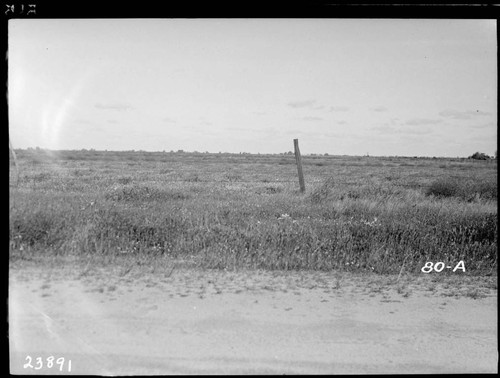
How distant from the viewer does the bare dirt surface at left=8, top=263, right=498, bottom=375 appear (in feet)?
10.9

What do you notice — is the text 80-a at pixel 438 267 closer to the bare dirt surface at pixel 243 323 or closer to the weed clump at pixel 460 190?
the bare dirt surface at pixel 243 323

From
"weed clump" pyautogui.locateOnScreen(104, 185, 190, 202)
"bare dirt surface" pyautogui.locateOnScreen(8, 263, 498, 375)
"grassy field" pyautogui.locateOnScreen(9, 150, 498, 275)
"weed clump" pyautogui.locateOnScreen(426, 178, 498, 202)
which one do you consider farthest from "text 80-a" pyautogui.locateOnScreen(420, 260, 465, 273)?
"weed clump" pyautogui.locateOnScreen(426, 178, 498, 202)

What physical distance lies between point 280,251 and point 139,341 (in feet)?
9.35

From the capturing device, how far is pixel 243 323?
3.95m

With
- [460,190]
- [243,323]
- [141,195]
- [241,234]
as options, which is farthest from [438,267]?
[460,190]

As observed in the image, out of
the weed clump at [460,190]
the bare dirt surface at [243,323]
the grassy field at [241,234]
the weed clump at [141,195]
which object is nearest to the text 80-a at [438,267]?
the grassy field at [241,234]

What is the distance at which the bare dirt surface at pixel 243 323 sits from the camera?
3.34 metres

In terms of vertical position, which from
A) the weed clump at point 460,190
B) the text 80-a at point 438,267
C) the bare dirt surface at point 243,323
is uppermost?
the weed clump at point 460,190

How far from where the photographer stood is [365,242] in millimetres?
6512

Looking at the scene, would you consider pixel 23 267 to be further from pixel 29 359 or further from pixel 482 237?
pixel 482 237

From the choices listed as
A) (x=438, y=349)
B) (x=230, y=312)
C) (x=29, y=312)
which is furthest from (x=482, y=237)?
(x=29, y=312)

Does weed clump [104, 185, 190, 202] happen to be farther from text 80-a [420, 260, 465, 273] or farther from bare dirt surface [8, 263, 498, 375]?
text 80-a [420, 260, 465, 273]

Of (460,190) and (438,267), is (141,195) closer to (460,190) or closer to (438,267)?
(438,267)

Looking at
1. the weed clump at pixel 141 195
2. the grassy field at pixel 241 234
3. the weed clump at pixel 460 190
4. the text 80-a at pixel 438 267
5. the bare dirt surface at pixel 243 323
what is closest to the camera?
the bare dirt surface at pixel 243 323
